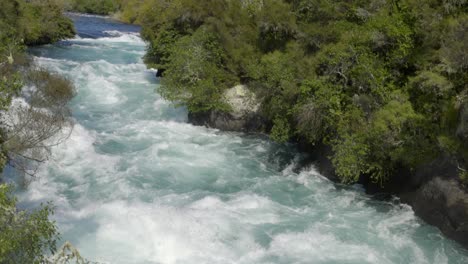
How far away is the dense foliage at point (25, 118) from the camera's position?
6684 millimetres

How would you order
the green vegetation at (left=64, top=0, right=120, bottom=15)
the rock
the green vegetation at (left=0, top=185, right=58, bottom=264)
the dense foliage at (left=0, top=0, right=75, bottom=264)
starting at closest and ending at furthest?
the green vegetation at (left=0, top=185, right=58, bottom=264) < the dense foliage at (left=0, top=0, right=75, bottom=264) < the rock < the green vegetation at (left=64, top=0, right=120, bottom=15)

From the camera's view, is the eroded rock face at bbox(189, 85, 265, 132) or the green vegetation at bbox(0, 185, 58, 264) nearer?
the green vegetation at bbox(0, 185, 58, 264)

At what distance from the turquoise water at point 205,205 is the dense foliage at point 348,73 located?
1497 millimetres

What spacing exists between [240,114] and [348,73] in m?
6.37

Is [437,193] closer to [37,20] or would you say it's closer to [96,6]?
[37,20]

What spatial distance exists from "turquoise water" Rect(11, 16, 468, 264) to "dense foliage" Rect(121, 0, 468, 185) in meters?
1.50

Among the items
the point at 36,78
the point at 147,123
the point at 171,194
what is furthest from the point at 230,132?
the point at 36,78

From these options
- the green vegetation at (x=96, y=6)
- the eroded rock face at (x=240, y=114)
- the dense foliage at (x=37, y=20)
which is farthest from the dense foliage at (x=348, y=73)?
the green vegetation at (x=96, y=6)

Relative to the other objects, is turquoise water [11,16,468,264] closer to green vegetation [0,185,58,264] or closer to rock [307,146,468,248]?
rock [307,146,468,248]

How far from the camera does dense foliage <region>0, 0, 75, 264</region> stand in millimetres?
6684

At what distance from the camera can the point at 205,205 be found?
46.2ft

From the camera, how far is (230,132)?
2119 centimetres

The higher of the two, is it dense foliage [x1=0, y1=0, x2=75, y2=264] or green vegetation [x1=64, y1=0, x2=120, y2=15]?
dense foliage [x1=0, y1=0, x2=75, y2=264]

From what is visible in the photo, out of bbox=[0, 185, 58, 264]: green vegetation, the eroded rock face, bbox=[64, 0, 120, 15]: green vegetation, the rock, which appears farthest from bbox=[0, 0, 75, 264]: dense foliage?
bbox=[64, 0, 120, 15]: green vegetation
